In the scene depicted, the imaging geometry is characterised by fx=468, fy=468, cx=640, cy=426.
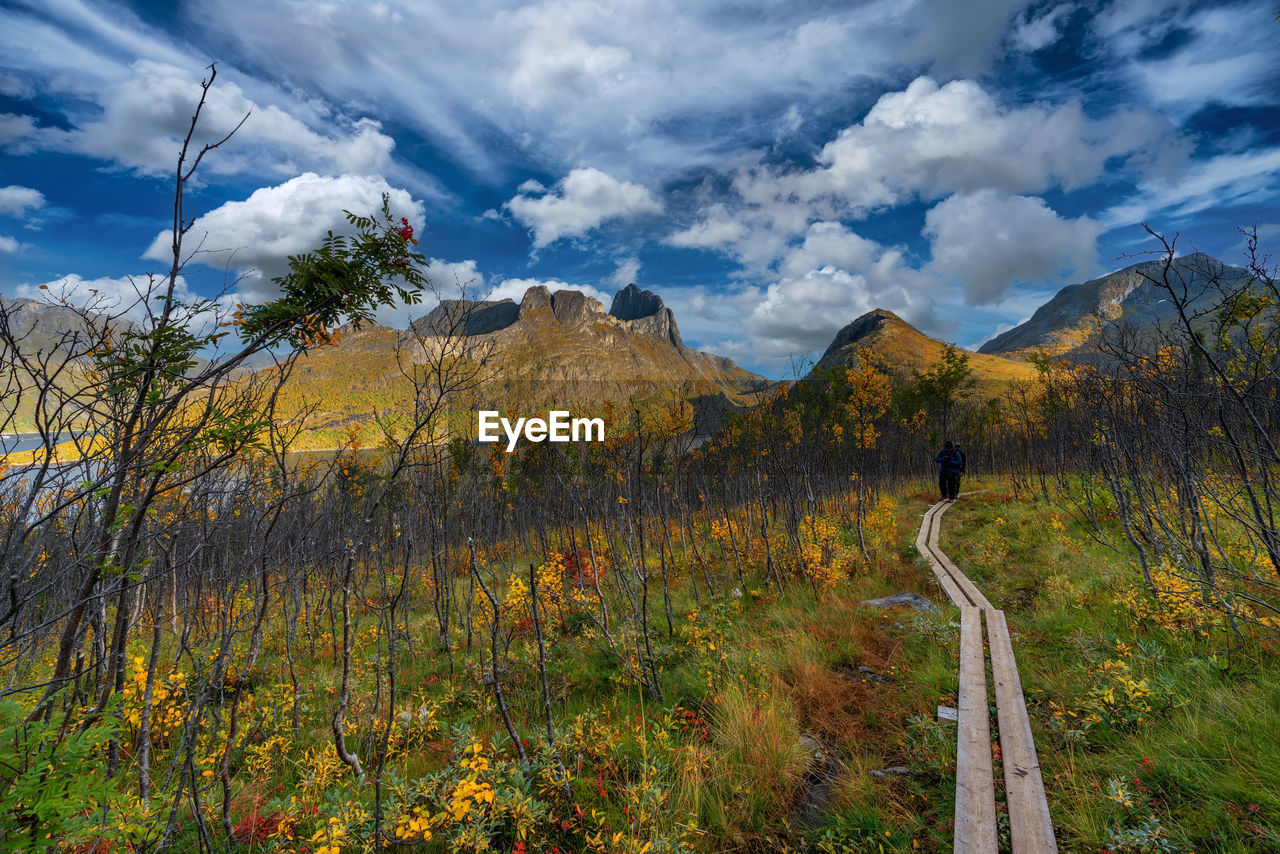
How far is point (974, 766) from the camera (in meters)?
4.11

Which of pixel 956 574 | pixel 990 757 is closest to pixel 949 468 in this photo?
pixel 956 574

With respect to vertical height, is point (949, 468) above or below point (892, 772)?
above

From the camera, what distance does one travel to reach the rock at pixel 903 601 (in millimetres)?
8250

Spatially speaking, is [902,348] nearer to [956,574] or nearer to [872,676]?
[956,574]

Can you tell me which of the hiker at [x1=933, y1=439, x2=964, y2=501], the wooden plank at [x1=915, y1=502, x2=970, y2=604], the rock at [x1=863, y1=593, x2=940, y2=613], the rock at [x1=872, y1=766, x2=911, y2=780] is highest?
the hiker at [x1=933, y1=439, x2=964, y2=501]

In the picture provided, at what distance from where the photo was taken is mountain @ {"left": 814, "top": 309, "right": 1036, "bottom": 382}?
103m

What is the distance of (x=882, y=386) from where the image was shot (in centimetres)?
1734

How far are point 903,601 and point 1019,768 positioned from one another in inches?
186

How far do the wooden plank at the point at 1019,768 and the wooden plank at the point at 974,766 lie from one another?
12 cm

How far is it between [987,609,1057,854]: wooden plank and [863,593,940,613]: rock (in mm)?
2184

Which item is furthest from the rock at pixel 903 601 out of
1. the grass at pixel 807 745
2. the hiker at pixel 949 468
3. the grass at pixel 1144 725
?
the hiker at pixel 949 468

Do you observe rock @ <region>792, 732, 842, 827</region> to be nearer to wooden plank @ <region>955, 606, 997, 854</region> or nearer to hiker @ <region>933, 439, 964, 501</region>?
wooden plank @ <region>955, 606, 997, 854</region>

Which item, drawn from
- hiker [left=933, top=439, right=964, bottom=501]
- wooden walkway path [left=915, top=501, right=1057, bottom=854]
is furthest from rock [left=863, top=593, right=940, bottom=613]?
hiker [left=933, top=439, right=964, bottom=501]

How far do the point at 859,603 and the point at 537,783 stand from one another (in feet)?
21.7
